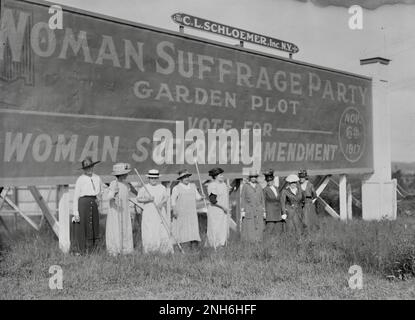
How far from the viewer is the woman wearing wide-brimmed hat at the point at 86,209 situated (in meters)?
8.95

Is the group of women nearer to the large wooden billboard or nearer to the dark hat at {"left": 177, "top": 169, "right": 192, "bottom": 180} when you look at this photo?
the dark hat at {"left": 177, "top": 169, "right": 192, "bottom": 180}

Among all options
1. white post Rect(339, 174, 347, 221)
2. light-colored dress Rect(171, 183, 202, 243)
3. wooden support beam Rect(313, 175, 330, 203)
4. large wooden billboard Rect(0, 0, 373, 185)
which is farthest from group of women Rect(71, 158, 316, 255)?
white post Rect(339, 174, 347, 221)

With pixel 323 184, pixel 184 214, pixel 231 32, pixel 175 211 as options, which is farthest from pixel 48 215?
pixel 323 184

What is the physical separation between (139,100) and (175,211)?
2017 mm

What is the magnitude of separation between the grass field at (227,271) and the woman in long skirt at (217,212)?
0.87 metres

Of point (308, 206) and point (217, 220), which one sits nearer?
point (217, 220)

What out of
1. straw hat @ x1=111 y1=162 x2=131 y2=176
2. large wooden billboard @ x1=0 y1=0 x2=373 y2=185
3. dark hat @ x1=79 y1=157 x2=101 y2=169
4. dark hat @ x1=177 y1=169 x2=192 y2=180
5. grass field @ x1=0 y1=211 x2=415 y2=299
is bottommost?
grass field @ x1=0 y1=211 x2=415 y2=299

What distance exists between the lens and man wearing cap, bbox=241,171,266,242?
10438mm

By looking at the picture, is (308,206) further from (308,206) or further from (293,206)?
(293,206)

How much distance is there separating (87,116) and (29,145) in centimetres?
111

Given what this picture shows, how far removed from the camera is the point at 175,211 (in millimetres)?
10023

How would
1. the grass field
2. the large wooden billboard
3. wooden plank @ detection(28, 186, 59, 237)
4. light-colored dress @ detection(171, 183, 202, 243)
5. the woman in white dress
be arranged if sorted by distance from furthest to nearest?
1. light-colored dress @ detection(171, 183, 202, 243)
2. wooden plank @ detection(28, 186, 59, 237)
3. the woman in white dress
4. the large wooden billboard
5. the grass field

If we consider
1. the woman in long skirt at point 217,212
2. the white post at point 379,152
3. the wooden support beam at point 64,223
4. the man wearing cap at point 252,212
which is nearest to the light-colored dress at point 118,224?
the wooden support beam at point 64,223

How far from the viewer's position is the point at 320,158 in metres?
14.3
